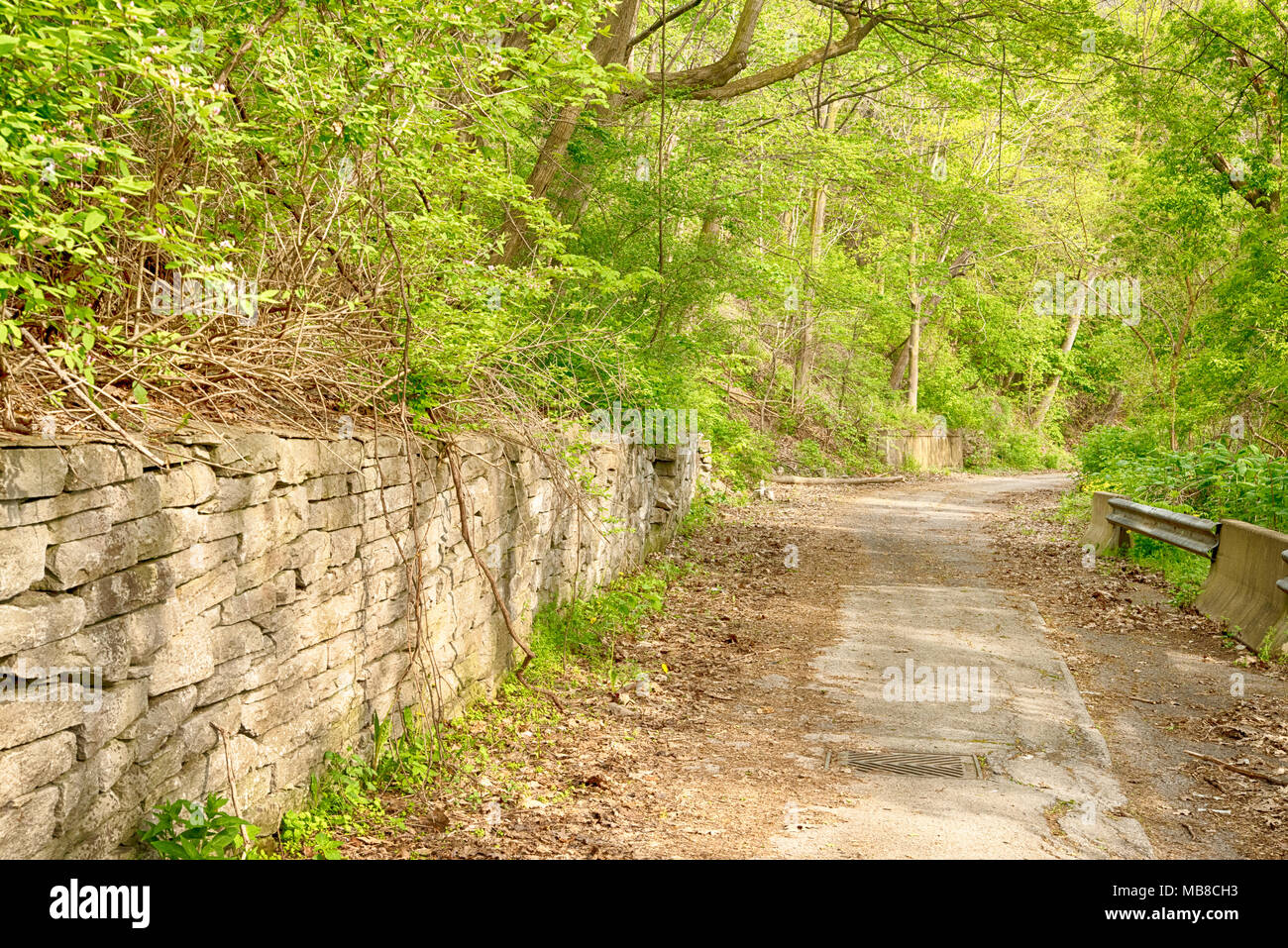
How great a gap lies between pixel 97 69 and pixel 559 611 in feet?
20.0

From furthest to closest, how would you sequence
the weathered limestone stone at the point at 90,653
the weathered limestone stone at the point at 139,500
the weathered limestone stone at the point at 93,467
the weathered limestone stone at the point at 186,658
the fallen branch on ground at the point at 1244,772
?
the fallen branch on ground at the point at 1244,772, the weathered limestone stone at the point at 186,658, the weathered limestone stone at the point at 139,500, the weathered limestone stone at the point at 93,467, the weathered limestone stone at the point at 90,653

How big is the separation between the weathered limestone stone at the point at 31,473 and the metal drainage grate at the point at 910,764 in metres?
4.50

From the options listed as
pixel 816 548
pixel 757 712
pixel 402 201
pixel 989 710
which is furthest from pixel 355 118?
pixel 816 548

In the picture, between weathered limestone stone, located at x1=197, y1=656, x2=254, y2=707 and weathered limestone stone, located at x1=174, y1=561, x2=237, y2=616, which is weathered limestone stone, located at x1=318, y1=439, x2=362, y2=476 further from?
weathered limestone stone, located at x1=197, y1=656, x2=254, y2=707

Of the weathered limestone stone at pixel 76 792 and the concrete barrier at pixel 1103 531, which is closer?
the weathered limestone stone at pixel 76 792

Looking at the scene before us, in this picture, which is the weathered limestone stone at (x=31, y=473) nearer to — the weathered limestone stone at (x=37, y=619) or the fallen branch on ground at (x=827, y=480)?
the weathered limestone stone at (x=37, y=619)

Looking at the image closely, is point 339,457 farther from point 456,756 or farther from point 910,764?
point 910,764

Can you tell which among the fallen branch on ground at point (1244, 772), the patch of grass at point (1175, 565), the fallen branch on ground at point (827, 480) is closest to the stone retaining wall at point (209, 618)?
the fallen branch on ground at point (1244, 772)

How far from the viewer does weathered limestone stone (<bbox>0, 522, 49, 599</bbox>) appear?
117 inches

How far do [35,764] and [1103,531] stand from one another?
1425cm

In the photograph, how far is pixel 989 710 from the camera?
7.30m

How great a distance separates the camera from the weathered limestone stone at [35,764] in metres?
3.00

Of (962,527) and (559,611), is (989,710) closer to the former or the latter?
(559,611)

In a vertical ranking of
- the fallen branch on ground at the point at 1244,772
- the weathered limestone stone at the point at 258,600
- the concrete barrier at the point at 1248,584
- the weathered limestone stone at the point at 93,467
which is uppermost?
the weathered limestone stone at the point at 93,467
